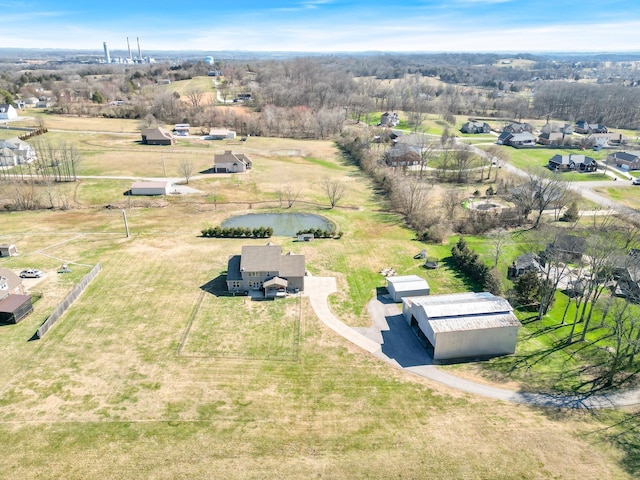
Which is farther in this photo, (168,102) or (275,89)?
(275,89)

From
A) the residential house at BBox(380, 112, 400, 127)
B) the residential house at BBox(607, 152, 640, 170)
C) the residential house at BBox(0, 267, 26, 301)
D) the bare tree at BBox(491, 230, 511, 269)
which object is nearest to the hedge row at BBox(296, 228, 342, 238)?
the bare tree at BBox(491, 230, 511, 269)

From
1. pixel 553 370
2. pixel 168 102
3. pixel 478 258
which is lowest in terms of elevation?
pixel 553 370

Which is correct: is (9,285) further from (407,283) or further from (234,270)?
(407,283)

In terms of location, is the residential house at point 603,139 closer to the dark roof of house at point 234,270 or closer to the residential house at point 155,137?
the dark roof of house at point 234,270

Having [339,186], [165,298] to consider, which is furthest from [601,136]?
[165,298]

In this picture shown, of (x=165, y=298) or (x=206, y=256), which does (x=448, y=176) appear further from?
(x=165, y=298)

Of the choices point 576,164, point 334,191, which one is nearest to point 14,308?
point 334,191

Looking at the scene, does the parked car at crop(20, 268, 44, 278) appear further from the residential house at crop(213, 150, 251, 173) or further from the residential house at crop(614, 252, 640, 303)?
the residential house at crop(614, 252, 640, 303)
